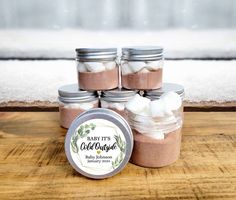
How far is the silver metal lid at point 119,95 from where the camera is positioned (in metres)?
0.75

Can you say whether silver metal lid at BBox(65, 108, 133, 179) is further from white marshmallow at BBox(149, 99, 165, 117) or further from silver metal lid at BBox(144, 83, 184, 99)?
silver metal lid at BBox(144, 83, 184, 99)

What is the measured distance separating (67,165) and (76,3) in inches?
28.4

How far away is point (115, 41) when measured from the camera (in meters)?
1.14

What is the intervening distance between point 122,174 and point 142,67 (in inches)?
11.5

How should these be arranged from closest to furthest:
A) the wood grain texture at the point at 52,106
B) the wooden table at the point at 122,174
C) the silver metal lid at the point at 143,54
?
the wooden table at the point at 122,174
the silver metal lid at the point at 143,54
the wood grain texture at the point at 52,106

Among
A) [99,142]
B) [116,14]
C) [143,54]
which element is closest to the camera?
[99,142]

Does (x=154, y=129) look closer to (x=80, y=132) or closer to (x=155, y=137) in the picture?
(x=155, y=137)

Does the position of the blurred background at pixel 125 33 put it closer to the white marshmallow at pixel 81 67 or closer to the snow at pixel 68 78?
the snow at pixel 68 78

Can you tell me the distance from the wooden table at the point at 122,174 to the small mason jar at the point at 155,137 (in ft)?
0.05

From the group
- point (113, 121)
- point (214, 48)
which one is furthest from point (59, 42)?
point (113, 121)

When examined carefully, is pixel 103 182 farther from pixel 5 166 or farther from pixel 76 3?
pixel 76 3

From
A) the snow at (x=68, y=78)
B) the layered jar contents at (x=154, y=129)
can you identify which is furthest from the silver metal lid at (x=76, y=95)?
the snow at (x=68, y=78)

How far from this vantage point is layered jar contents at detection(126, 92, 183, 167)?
55cm

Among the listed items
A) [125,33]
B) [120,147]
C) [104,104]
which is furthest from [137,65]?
[125,33]
